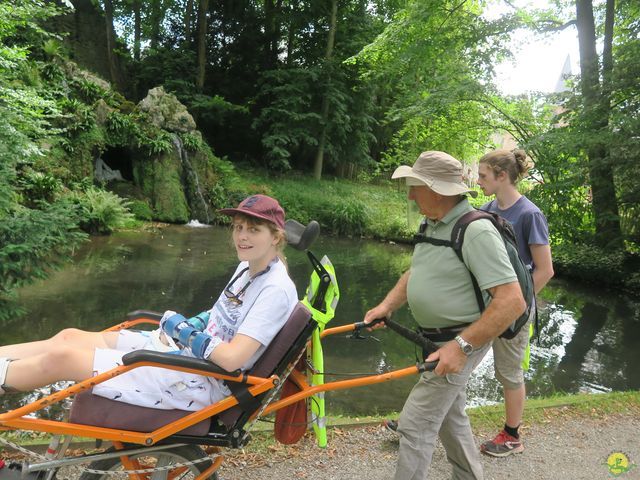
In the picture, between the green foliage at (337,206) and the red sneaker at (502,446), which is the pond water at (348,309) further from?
the green foliage at (337,206)

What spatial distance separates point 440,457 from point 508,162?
6.91 feet

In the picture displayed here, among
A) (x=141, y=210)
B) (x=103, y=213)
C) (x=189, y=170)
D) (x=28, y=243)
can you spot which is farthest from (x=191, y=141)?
(x=28, y=243)

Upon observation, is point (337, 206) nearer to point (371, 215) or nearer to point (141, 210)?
point (371, 215)

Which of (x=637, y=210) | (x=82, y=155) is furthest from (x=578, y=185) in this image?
(x=82, y=155)

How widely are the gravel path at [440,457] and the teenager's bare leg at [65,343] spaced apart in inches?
Result: 45.7

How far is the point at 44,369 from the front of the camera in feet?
6.73

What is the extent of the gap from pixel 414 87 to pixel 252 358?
16.5 meters

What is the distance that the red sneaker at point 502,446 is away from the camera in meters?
3.56

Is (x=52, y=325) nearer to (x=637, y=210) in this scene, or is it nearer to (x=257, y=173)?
(x=637, y=210)

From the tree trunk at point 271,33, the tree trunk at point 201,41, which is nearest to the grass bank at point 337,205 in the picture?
the tree trunk at point 201,41

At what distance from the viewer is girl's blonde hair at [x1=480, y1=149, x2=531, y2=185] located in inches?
127

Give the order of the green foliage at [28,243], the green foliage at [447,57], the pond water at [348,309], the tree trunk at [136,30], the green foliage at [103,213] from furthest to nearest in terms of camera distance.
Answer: the tree trunk at [136,30] → the green foliage at [447,57] → the green foliage at [103,213] → the pond water at [348,309] → the green foliage at [28,243]

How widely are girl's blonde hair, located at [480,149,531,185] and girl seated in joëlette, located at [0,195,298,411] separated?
1592 mm

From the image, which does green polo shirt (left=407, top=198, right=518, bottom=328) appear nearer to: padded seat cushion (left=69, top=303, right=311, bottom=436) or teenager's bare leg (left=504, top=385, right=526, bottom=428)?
padded seat cushion (left=69, top=303, right=311, bottom=436)
